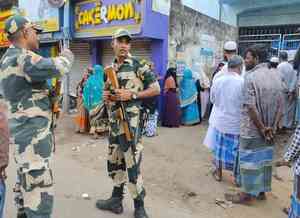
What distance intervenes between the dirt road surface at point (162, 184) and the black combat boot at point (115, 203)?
62mm

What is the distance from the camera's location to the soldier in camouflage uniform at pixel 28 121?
2484mm

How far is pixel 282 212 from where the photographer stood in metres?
3.66

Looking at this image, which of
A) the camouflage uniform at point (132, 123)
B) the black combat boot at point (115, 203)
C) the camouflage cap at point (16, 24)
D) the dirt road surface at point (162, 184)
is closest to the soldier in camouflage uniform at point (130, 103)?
the camouflage uniform at point (132, 123)

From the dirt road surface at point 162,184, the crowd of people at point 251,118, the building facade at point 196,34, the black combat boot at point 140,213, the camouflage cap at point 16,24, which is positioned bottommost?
the dirt road surface at point 162,184

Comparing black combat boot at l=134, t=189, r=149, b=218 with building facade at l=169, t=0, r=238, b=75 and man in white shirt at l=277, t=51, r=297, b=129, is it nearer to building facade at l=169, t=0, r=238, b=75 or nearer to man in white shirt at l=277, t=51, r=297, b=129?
man in white shirt at l=277, t=51, r=297, b=129

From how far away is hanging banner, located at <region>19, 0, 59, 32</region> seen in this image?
9461 mm

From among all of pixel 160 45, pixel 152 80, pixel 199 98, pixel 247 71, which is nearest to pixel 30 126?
pixel 152 80

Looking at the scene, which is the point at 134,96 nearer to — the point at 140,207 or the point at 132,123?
the point at 132,123

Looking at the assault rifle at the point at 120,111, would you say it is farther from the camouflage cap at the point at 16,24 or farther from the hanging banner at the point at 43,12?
the hanging banner at the point at 43,12

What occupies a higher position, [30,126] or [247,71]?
[247,71]

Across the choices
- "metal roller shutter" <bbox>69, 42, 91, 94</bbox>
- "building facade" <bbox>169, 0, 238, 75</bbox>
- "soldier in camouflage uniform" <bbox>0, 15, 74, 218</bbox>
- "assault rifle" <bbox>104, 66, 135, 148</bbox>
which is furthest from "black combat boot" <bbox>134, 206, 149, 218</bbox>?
"metal roller shutter" <bbox>69, 42, 91, 94</bbox>

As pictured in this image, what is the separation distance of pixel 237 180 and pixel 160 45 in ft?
15.0

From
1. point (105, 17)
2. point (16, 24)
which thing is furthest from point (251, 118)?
point (105, 17)

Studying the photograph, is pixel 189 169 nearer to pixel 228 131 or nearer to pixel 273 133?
pixel 228 131
